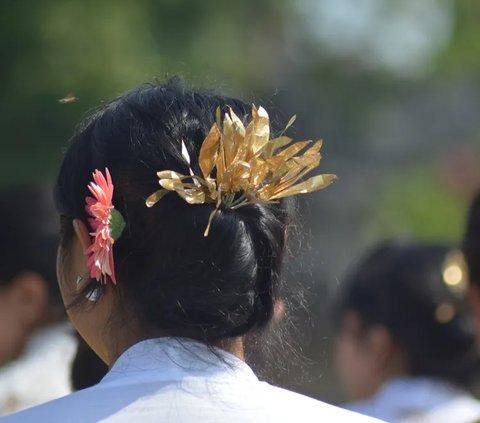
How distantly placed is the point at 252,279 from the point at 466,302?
1.54 meters

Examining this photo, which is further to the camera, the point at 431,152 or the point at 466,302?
the point at 431,152

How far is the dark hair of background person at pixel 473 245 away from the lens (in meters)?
2.50

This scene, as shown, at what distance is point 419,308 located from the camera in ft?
10.1

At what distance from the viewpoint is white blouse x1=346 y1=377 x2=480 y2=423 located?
115 inches

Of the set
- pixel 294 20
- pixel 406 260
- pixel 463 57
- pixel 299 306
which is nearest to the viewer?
pixel 299 306

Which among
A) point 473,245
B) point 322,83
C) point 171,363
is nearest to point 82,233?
point 171,363

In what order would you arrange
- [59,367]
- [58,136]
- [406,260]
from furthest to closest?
[58,136]
[406,260]
[59,367]

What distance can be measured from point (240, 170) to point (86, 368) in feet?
3.11

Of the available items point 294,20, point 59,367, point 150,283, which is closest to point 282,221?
point 150,283

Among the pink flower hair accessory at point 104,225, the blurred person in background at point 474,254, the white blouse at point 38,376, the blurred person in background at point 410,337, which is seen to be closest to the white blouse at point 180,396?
the pink flower hair accessory at point 104,225

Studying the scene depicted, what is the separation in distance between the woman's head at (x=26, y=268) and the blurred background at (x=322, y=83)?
3.16 metres

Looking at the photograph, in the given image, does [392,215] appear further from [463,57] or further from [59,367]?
[59,367]

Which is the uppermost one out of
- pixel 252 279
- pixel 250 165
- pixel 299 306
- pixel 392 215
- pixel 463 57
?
pixel 250 165

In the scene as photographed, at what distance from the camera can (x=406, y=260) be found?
3178mm
